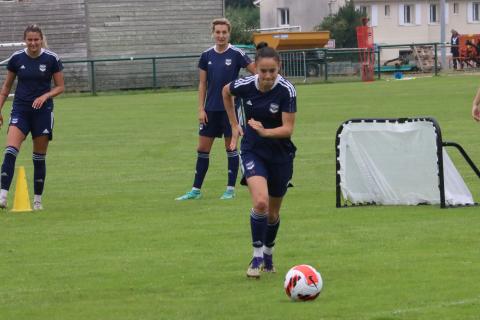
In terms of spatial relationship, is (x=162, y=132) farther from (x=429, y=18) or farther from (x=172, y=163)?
(x=429, y=18)

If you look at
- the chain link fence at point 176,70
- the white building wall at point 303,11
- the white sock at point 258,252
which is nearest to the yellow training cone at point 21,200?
the white sock at point 258,252

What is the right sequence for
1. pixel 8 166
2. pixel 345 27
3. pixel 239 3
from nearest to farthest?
pixel 8 166 < pixel 345 27 < pixel 239 3

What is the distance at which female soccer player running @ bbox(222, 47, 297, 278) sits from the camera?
29.1ft

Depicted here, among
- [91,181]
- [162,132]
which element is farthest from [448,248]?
[162,132]

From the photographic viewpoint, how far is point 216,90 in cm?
1395

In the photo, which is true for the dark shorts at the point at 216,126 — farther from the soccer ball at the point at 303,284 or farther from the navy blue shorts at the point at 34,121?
the soccer ball at the point at 303,284

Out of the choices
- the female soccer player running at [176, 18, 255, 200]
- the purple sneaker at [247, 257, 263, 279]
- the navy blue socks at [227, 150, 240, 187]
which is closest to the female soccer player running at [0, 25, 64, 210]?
the female soccer player running at [176, 18, 255, 200]

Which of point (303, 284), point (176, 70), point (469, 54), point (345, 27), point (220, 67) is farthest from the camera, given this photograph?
point (345, 27)

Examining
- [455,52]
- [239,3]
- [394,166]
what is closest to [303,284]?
[394,166]

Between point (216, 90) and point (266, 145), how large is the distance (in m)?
4.94

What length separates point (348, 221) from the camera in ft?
39.2

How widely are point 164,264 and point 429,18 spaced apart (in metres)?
89.2

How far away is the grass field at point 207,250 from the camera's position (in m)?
7.88

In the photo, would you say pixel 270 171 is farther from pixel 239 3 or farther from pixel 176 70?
pixel 239 3
